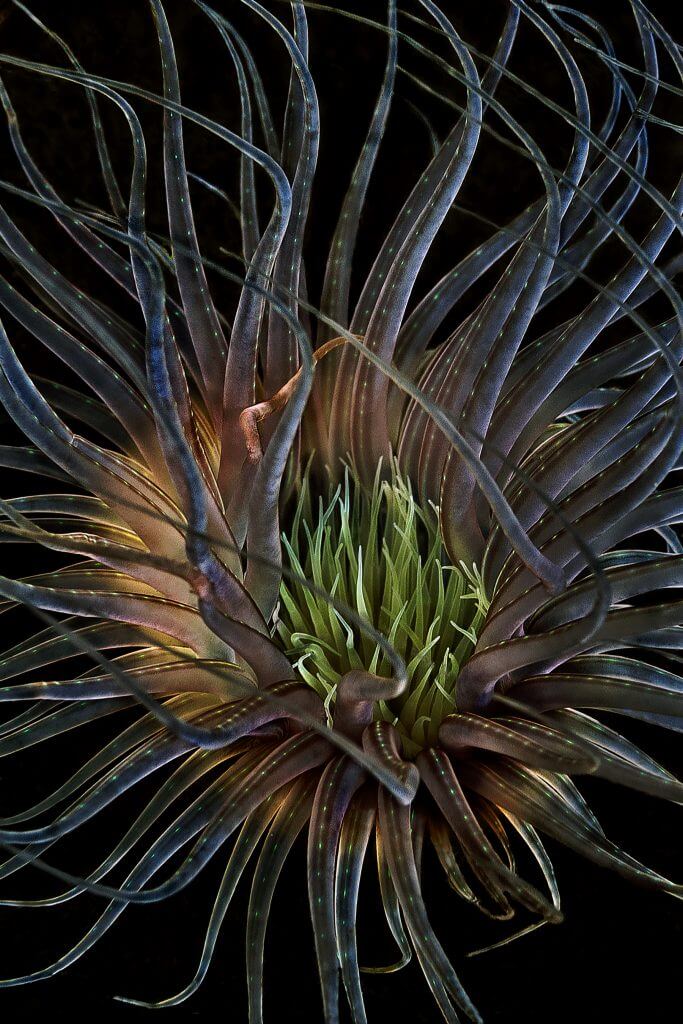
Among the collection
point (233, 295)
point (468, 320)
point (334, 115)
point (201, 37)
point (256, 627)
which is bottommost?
point (256, 627)

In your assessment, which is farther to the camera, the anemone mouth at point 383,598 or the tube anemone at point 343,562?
the anemone mouth at point 383,598

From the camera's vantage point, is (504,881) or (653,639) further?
(653,639)

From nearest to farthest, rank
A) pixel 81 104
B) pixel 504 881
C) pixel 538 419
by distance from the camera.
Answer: pixel 504 881, pixel 538 419, pixel 81 104

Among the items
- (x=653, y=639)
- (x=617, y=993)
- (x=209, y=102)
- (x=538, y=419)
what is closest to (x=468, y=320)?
(x=538, y=419)

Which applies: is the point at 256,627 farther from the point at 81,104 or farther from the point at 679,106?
the point at 679,106

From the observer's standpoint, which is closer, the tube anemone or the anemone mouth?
the tube anemone
